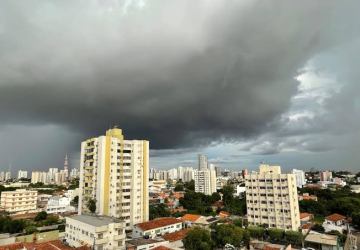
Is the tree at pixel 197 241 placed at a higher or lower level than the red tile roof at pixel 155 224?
→ higher

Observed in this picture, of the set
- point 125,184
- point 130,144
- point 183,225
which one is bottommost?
point 183,225

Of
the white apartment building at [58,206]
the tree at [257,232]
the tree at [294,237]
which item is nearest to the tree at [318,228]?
the tree at [294,237]

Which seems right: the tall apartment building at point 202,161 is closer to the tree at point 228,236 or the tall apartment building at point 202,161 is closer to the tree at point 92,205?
the tree at point 92,205

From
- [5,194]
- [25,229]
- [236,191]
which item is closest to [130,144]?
[25,229]

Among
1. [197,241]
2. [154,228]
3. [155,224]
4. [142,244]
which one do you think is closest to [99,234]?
[142,244]

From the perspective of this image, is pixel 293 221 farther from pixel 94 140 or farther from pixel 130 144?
pixel 94 140

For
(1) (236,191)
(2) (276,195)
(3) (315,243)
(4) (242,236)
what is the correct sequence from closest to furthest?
(4) (242,236) < (3) (315,243) < (2) (276,195) < (1) (236,191)
